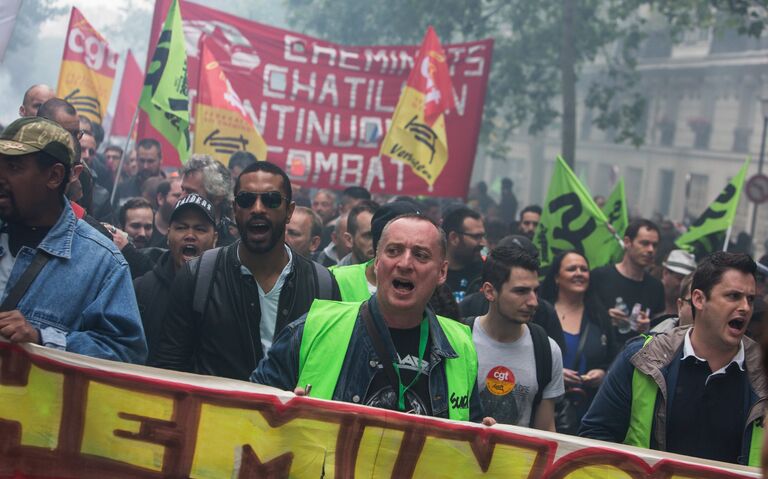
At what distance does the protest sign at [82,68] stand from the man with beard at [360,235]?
14.6 ft

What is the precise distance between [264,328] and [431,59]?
6161 mm

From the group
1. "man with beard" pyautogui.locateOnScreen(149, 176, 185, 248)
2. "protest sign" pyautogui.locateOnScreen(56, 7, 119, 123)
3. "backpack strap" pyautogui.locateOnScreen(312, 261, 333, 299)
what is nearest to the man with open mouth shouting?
"backpack strap" pyautogui.locateOnScreen(312, 261, 333, 299)

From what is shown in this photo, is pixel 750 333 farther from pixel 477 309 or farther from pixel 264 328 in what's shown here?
pixel 264 328

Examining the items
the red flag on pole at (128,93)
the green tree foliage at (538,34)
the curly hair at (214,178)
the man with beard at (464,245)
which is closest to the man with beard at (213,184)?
the curly hair at (214,178)

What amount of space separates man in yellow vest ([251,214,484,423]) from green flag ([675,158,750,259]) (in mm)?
7254

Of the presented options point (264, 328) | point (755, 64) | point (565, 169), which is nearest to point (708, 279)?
point (264, 328)

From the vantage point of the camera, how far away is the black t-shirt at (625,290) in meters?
7.43

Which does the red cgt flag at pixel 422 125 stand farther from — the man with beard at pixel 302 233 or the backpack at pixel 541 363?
the backpack at pixel 541 363

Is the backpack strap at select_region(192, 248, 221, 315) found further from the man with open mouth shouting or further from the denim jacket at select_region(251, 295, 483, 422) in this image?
the man with open mouth shouting

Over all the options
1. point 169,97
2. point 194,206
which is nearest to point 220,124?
point 169,97

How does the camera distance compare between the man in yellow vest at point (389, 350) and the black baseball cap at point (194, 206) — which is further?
the black baseball cap at point (194, 206)

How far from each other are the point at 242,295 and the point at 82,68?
6.84 m

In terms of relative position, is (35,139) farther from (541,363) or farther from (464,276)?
(464,276)

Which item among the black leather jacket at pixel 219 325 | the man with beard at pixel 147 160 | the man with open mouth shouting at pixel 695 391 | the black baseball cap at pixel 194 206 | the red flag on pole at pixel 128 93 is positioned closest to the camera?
the man with open mouth shouting at pixel 695 391
